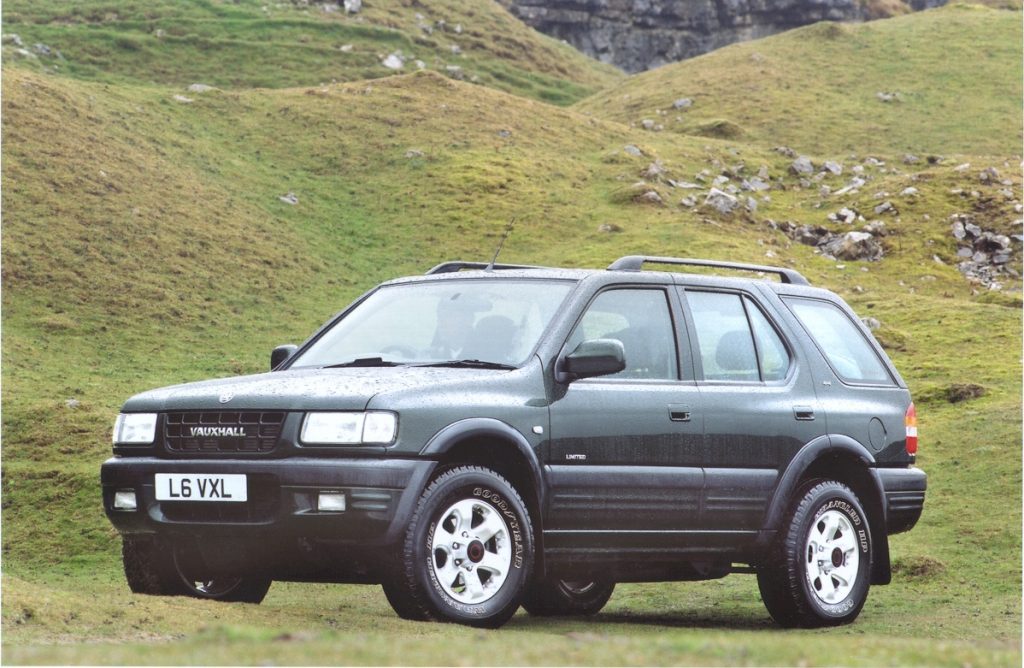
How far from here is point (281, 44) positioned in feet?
289

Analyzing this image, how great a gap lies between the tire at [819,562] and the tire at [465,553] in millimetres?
2167

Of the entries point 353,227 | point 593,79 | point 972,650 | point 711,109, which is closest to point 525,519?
point 972,650

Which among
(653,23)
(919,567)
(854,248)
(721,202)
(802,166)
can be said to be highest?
(919,567)

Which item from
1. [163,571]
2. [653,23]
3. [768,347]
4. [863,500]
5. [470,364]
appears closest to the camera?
[163,571]

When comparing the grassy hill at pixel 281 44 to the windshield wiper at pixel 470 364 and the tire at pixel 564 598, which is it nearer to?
the tire at pixel 564 598

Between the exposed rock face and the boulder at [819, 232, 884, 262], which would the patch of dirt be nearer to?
the boulder at [819, 232, 884, 262]

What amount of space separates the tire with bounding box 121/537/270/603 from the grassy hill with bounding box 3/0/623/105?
215 ft

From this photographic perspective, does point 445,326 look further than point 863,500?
No

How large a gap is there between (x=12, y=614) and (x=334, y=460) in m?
1.74

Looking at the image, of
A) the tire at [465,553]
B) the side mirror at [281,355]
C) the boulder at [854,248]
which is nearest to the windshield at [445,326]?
the side mirror at [281,355]

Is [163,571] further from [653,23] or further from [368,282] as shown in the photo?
[653,23]

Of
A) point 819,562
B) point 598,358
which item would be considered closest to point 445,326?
point 598,358

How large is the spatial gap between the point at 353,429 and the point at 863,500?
4.17 metres

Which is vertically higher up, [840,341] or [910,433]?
[840,341]
